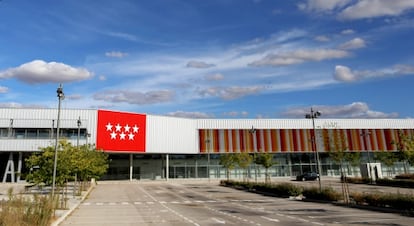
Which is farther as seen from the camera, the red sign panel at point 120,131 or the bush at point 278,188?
the red sign panel at point 120,131

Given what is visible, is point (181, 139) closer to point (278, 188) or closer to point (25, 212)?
point (278, 188)

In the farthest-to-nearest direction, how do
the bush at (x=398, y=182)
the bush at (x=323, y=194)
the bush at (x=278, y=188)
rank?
1. the bush at (x=398, y=182)
2. the bush at (x=278, y=188)
3. the bush at (x=323, y=194)

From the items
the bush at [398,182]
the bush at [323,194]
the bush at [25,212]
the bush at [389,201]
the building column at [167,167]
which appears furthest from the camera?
the building column at [167,167]

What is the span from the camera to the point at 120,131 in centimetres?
6266

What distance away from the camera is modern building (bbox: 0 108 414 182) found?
194 feet

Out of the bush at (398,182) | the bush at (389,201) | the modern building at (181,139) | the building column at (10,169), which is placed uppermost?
the modern building at (181,139)

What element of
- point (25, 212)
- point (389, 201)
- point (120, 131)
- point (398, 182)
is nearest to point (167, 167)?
point (120, 131)

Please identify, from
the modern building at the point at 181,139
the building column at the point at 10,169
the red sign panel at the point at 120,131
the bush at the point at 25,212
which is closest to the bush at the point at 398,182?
the modern building at the point at 181,139

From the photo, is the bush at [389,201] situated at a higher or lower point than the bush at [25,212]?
lower

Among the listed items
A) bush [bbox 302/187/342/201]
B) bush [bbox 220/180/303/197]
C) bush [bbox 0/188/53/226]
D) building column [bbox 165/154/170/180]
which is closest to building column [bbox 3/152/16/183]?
building column [bbox 165/154/170/180]

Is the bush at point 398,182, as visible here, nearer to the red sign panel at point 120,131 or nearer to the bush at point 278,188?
the bush at point 278,188

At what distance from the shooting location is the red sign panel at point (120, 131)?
2411 inches

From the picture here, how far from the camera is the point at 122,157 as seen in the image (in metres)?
69.7

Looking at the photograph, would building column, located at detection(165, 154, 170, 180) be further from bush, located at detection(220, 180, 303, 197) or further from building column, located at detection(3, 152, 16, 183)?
bush, located at detection(220, 180, 303, 197)
